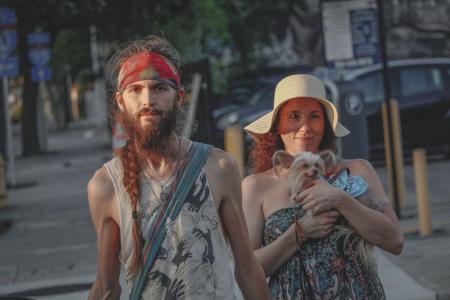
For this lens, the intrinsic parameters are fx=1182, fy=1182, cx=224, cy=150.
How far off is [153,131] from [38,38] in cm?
2536

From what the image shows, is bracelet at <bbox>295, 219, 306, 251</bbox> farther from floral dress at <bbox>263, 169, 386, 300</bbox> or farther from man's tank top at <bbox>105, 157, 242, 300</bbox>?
man's tank top at <bbox>105, 157, 242, 300</bbox>

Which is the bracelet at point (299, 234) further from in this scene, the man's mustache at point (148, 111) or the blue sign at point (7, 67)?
the blue sign at point (7, 67)

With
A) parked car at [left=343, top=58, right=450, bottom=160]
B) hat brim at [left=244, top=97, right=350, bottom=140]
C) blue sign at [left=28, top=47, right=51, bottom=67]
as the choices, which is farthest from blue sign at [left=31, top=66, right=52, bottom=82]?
hat brim at [left=244, top=97, right=350, bottom=140]

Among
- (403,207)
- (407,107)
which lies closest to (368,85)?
(407,107)

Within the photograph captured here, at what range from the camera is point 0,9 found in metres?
22.1

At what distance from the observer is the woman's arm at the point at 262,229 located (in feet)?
13.1

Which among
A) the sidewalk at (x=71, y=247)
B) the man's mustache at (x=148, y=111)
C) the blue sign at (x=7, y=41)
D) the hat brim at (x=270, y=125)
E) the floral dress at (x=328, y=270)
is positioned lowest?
the sidewalk at (x=71, y=247)

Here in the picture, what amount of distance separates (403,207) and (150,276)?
10454 mm

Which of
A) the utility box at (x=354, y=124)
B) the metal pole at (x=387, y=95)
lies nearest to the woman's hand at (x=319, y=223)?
the utility box at (x=354, y=124)

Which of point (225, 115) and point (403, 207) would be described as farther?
point (225, 115)

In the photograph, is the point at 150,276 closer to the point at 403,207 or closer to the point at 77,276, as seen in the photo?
the point at 77,276

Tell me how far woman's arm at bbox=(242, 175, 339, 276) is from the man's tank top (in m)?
0.49

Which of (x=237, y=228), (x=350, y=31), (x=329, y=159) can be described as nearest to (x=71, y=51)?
(x=350, y=31)

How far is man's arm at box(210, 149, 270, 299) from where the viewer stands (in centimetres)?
362
